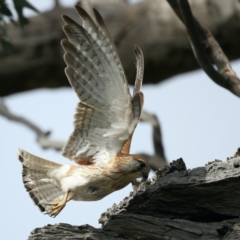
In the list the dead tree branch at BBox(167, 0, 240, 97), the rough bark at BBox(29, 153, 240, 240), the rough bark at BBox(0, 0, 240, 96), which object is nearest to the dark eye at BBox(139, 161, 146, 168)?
the rough bark at BBox(29, 153, 240, 240)

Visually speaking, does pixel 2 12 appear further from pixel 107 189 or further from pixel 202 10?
pixel 202 10

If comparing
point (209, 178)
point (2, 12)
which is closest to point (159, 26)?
point (2, 12)

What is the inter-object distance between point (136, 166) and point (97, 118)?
0.43m

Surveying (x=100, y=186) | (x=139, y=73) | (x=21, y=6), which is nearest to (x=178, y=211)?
(x=100, y=186)

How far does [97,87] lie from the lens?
16.4ft

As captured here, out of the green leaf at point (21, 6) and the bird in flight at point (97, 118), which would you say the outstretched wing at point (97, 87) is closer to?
the bird in flight at point (97, 118)

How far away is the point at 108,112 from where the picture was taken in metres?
5.00

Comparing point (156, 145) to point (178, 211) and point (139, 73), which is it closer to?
point (139, 73)

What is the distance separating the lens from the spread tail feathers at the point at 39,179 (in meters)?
5.49

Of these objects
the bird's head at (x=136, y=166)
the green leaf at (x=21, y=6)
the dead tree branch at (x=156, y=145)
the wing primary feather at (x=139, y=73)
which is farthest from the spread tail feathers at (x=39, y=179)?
the dead tree branch at (x=156, y=145)

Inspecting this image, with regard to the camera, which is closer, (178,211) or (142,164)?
(178,211)

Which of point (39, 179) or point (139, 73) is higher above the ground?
point (139, 73)

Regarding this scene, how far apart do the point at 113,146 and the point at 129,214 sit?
0.73 meters

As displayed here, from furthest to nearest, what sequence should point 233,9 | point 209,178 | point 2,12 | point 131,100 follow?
point 233,9 → point 2,12 → point 131,100 → point 209,178
